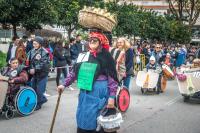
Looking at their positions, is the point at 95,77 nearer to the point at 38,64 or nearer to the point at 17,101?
the point at 17,101

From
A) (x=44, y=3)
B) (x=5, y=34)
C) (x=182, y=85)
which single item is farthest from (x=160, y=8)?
(x=182, y=85)

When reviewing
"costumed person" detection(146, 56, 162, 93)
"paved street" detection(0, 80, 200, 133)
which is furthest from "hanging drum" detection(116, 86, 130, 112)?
"costumed person" detection(146, 56, 162, 93)

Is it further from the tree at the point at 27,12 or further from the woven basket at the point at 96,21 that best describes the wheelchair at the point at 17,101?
the tree at the point at 27,12

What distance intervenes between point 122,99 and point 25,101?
2159 mm

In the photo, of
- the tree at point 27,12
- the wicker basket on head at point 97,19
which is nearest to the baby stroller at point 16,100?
the wicker basket on head at point 97,19

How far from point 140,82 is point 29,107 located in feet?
16.5

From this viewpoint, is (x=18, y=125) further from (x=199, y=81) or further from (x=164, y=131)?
(x=199, y=81)

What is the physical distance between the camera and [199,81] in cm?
1169

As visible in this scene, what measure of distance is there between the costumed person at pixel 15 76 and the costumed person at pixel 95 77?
384cm

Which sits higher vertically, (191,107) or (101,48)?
(101,48)

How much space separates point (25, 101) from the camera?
9164 mm

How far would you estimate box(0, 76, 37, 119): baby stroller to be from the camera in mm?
8648

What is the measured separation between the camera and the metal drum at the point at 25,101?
8.96 meters

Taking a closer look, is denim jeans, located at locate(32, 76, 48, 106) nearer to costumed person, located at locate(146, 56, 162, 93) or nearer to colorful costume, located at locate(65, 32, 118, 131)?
colorful costume, located at locate(65, 32, 118, 131)
